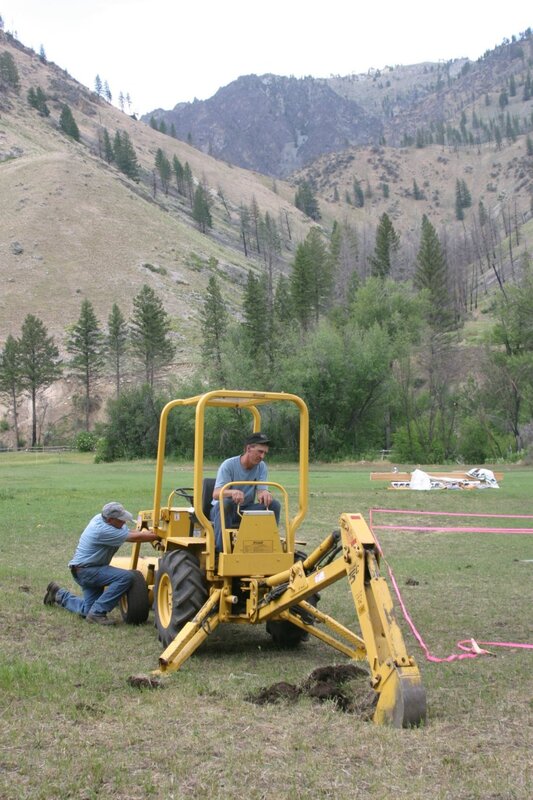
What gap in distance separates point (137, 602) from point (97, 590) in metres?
0.66

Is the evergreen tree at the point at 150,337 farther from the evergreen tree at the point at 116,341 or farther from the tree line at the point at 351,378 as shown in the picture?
the evergreen tree at the point at 116,341

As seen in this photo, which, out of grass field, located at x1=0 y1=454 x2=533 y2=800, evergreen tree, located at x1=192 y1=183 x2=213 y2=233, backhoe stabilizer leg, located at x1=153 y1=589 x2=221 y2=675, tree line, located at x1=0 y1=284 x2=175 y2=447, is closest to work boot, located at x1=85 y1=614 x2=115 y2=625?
grass field, located at x1=0 y1=454 x2=533 y2=800

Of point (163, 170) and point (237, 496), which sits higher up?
point (163, 170)

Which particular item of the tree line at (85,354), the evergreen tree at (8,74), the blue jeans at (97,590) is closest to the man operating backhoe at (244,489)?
the blue jeans at (97,590)

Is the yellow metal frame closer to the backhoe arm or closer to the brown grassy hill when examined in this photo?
the backhoe arm

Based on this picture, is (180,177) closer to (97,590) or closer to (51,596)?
(51,596)

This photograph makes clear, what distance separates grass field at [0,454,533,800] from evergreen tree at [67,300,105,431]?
7342cm

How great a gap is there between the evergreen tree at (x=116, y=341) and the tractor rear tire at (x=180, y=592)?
76.4 metres

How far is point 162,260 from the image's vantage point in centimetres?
11350

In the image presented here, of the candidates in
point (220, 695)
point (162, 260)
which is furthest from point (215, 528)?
point (162, 260)

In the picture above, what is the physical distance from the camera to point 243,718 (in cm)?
625

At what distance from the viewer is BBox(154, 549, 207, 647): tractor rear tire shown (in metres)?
8.45

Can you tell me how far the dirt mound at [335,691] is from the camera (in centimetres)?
646

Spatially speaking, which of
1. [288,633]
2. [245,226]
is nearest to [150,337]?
[288,633]
